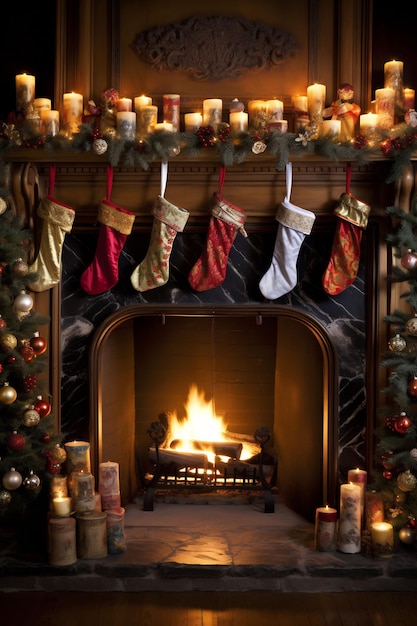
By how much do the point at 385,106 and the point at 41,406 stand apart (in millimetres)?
2211

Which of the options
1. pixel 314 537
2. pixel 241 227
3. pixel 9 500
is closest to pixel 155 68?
pixel 241 227

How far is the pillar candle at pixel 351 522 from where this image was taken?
379 cm

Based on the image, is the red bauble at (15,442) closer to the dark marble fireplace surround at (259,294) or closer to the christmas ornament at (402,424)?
the dark marble fireplace surround at (259,294)

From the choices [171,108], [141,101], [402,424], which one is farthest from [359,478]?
[141,101]

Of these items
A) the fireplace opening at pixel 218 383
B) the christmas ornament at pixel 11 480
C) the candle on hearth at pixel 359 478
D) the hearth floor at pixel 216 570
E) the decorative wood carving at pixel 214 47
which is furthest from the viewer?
the fireplace opening at pixel 218 383

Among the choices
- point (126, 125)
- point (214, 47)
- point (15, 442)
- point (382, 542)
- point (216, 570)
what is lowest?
point (216, 570)

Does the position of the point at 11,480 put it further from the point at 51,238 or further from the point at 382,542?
the point at 382,542

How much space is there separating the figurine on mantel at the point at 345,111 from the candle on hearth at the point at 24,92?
1461 mm

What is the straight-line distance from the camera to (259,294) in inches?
161

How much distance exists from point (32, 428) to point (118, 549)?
2.35 ft

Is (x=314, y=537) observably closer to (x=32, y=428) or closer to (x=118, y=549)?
(x=118, y=549)

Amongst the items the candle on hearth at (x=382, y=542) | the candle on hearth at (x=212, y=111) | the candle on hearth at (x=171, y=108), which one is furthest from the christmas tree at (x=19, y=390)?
the candle on hearth at (x=382, y=542)

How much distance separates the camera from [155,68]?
4.07 m

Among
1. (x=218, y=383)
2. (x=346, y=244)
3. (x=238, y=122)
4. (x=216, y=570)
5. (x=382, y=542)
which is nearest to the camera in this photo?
(x=216, y=570)
